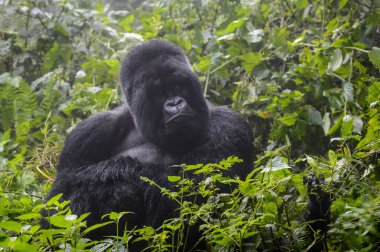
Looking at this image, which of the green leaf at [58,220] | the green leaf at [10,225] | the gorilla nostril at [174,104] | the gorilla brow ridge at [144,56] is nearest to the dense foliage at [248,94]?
the green leaf at [58,220]

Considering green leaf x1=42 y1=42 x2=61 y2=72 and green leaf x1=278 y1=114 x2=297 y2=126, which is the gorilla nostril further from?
green leaf x1=42 y1=42 x2=61 y2=72

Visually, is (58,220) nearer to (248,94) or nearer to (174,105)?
(174,105)

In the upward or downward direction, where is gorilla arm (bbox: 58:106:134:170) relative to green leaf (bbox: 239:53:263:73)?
downward

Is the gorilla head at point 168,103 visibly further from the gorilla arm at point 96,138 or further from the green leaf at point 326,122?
the green leaf at point 326,122

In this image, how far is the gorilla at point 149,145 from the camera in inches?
124

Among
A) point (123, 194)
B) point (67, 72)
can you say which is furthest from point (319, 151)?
point (67, 72)

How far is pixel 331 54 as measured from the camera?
150 inches

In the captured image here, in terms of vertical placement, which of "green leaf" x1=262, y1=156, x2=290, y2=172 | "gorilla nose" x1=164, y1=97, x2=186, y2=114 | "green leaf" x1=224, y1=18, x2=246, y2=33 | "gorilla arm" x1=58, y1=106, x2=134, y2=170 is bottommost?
"gorilla arm" x1=58, y1=106, x2=134, y2=170

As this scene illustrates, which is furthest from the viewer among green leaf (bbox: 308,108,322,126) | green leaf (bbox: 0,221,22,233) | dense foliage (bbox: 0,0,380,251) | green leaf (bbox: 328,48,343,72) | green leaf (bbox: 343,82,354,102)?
green leaf (bbox: 308,108,322,126)

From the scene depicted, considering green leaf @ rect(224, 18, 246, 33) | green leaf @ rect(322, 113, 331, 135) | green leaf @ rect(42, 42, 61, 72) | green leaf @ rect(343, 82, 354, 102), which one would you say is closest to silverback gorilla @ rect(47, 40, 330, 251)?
green leaf @ rect(322, 113, 331, 135)

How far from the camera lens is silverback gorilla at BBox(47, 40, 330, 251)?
10.3 feet

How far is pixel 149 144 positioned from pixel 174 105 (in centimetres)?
46

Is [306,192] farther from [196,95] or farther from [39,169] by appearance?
[39,169]

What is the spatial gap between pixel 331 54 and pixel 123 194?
178 centimetres
